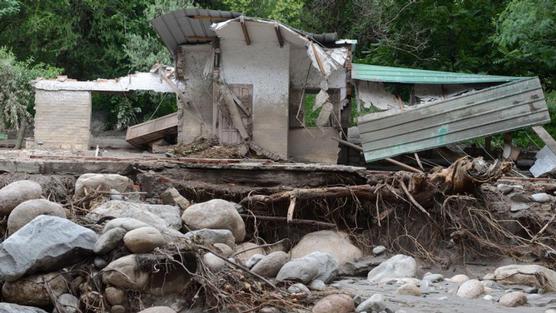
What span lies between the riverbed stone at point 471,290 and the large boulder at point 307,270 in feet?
4.64

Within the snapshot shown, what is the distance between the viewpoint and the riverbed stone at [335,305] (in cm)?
669

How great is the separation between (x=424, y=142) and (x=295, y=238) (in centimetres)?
511

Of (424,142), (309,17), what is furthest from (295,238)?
(309,17)

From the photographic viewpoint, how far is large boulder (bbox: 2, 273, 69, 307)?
7.10 metres

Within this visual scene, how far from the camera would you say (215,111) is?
53.5ft

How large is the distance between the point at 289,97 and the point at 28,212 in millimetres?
9119

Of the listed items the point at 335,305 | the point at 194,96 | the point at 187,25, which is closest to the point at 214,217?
the point at 335,305

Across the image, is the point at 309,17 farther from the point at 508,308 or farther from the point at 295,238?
the point at 508,308

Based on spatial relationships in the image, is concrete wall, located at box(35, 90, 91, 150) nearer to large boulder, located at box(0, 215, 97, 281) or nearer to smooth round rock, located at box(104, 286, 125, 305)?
large boulder, located at box(0, 215, 97, 281)

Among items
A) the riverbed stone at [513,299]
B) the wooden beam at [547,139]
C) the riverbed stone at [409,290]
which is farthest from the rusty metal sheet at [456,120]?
the riverbed stone at [513,299]

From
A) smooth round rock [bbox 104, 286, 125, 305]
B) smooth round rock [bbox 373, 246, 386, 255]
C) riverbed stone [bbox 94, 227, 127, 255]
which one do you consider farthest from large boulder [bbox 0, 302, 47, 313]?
smooth round rock [bbox 373, 246, 386, 255]

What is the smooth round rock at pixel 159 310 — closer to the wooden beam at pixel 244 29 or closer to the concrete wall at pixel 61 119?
the wooden beam at pixel 244 29

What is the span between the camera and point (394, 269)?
30.6ft

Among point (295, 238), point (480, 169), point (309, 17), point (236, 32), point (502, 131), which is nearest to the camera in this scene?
point (480, 169)
